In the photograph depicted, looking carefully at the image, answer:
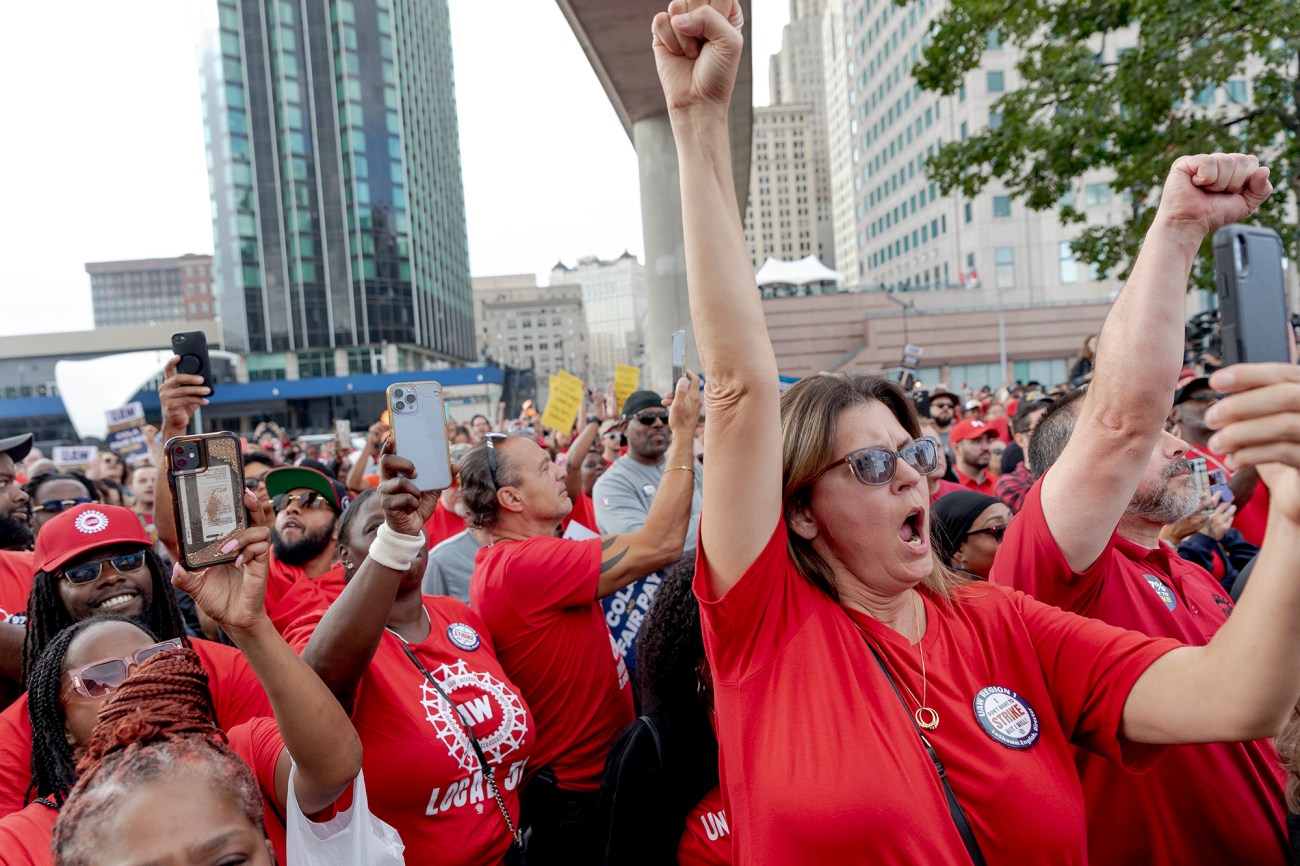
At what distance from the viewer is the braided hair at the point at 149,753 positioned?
5.69ft

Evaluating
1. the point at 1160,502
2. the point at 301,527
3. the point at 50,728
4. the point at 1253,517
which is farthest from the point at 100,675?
the point at 1253,517

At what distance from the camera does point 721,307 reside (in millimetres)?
1747

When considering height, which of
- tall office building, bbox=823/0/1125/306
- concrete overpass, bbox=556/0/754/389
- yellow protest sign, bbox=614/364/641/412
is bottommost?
yellow protest sign, bbox=614/364/641/412

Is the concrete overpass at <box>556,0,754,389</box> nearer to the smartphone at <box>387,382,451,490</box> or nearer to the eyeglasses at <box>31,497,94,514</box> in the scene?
the eyeglasses at <box>31,497,94,514</box>

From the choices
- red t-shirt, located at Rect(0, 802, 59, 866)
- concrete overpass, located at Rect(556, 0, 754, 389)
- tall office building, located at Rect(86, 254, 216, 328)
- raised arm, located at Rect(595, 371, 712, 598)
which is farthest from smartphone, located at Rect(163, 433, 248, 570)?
tall office building, located at Rect(86, 254, 216, 328)

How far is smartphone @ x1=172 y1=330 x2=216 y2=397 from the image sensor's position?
3091 millimetres

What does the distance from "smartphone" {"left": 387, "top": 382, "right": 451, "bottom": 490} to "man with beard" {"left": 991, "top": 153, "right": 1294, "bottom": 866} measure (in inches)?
60.2

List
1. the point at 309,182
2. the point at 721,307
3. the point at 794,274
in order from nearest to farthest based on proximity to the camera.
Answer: the point at 721,307, the point at 794,274, the point at 309,182

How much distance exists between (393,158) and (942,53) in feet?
199

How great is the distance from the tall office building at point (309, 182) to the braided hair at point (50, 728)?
64.1m

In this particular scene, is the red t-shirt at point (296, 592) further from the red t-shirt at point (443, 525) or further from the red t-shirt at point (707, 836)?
the red t-shirt at point (707, 836)

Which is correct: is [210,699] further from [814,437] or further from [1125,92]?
[1125,92]

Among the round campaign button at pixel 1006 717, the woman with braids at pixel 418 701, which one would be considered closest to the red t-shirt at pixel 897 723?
the round campaign button at pixel 1006 717

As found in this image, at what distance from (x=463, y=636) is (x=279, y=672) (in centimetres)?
127
